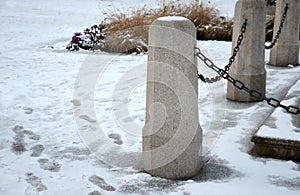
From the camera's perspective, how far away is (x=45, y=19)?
758 inches

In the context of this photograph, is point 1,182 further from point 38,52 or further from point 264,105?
point 38,52

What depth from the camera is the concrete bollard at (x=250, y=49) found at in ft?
19.2

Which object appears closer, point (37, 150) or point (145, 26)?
point (37, 150)

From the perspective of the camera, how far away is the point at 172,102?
3719mm

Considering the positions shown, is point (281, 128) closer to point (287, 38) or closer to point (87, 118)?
point (87, 118)

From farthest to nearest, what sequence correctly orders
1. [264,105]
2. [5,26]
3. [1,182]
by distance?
[5,26]
[264,105]
[1,182]

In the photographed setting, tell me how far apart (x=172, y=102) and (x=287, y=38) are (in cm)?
510

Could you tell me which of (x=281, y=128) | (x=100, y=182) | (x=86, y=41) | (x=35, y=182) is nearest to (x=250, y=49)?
(x=281, y=128)

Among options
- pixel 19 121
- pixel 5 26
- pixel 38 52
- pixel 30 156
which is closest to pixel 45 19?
pixel 5 26

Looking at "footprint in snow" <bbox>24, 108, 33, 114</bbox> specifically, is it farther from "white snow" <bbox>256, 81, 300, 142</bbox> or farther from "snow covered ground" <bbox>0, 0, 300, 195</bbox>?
"white snow" <bbox>256, 81, 300, 142</bbox>

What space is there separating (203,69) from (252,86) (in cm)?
245

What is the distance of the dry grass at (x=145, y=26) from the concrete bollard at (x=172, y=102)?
266 inches

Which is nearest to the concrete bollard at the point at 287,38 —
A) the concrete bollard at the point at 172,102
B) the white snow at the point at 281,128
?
the white snow at the point at 281,128

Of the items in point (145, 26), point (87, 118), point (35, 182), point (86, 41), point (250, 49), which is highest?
point (145, 26)
